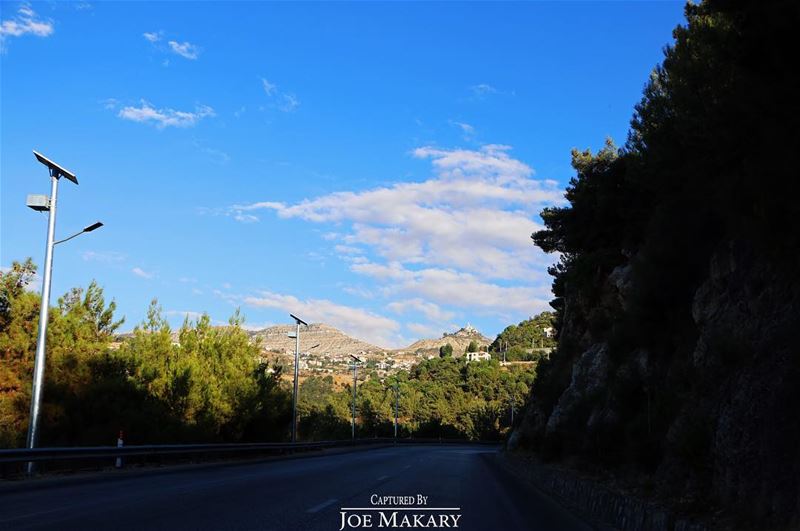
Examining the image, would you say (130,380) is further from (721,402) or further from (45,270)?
(721,402)

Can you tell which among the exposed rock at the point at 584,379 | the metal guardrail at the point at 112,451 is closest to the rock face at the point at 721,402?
the exposed rock at the point at 584,379

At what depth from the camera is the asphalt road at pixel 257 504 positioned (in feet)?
30.8

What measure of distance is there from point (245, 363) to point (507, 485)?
24.8 m

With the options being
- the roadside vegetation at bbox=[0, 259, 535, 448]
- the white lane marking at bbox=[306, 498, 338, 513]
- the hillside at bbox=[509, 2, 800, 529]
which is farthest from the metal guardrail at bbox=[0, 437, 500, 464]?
the hillside at bbox=[509, 2, 800, 529]

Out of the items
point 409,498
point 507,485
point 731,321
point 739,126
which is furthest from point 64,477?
point 739,126

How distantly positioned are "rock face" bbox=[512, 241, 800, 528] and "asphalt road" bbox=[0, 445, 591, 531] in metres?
2.47

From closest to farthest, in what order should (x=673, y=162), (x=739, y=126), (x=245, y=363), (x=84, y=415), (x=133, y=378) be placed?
(x=739, y=126) → (x=673, y=162) → (x=84, y=415) → (x=133, y=378) → (x=245, y=363)

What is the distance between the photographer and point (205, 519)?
9.54 meters

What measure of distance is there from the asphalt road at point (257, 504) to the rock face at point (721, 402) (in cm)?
247

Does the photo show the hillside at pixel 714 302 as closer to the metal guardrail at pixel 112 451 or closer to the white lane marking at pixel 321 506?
the white lane marking at pixel 321 506

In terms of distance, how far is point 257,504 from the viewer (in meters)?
11.6

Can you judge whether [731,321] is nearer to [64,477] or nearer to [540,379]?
[64,477]

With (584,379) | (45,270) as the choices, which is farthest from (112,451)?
(584,379)

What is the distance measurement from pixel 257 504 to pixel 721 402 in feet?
27.0
